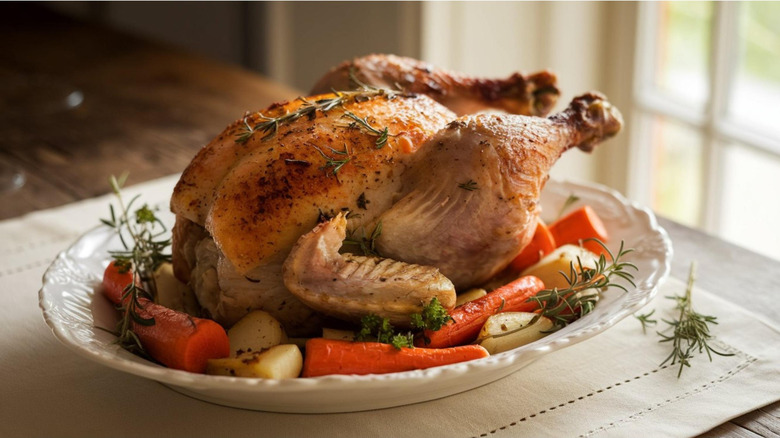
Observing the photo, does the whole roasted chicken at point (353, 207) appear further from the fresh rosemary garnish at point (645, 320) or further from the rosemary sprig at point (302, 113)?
the fresh rosemary garnish at point (645, 320)

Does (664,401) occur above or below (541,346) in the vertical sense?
below

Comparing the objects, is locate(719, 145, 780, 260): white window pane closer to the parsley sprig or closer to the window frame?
the window frame

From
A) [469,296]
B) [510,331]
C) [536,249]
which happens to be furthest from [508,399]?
[536,249]

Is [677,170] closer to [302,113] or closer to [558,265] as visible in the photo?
[558,265]

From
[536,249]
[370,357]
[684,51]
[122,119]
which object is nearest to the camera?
[370,357]

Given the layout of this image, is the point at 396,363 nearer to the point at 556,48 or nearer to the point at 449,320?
the point at 449,320

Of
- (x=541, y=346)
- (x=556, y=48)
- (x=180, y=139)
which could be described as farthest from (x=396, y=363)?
(x=556, y=48)
